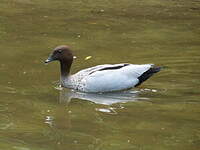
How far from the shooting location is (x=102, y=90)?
10.4 m

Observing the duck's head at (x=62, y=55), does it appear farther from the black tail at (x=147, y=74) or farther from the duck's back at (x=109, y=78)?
the black tail at (x=147, y=74)

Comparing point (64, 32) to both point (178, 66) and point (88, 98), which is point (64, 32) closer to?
point (178, 66)

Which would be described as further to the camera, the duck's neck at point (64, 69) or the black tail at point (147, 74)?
the duck's neck at point (64, 69)

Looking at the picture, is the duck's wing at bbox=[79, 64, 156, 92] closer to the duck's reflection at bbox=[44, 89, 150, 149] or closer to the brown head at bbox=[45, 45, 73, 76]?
the duck's reflection at bbox=[44, 89, 150, 149]

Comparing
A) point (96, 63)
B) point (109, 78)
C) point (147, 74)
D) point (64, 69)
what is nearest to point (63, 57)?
point (64, 69)

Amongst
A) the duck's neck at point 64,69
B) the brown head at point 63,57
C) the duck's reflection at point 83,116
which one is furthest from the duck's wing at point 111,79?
the brown head at point 63,57

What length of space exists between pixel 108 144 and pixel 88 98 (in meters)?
2.40

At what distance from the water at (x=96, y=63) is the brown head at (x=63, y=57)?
258mm

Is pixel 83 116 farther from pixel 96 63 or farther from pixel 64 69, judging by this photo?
pixel 96 63

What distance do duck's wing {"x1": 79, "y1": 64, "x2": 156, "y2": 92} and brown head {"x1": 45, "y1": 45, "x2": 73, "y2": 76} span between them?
0.57m

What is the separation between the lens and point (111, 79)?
10.4m

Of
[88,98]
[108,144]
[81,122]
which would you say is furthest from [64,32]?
[108,144]

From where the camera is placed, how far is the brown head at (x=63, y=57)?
10906 mm

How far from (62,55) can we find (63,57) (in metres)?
0.04
